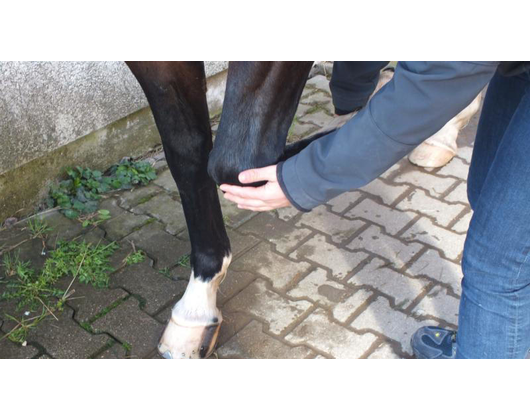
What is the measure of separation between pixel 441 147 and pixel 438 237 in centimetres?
58

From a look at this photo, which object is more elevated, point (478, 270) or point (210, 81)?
point (478, 270)

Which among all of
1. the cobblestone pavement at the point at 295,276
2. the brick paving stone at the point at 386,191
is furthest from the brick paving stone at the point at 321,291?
the brick paving stone at the point at 386,191

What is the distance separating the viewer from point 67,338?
7.57 feet

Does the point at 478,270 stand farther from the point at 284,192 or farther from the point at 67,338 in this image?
the point at 67,338

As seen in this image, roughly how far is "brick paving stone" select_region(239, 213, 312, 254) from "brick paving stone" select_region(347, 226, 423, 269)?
0.21 m

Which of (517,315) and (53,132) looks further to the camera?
(53,132)

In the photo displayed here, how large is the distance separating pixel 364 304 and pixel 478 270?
804 millimetres

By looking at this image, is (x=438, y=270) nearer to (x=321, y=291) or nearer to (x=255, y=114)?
(x=321, y=291)

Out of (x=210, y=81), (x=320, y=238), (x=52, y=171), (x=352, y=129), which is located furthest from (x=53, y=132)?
(x=352, y=129)

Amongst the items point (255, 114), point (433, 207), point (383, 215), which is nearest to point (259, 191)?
point (255, 114)

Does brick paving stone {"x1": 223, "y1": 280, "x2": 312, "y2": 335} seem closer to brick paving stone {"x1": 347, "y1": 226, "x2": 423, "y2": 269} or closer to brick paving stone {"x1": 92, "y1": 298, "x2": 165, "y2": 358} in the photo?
brick paving stone {"x1": 92, "y1": 298, "x2": 165, "y2": 358}

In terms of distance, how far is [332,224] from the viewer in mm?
2801

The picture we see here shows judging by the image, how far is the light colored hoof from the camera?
312cm

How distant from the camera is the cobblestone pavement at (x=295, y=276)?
2.26m
